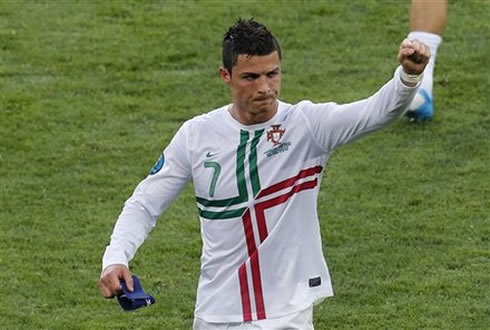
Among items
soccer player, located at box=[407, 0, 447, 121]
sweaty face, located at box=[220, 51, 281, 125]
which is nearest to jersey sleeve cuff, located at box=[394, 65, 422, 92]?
sweaty face, located at box=[220, 51, 281, 125]

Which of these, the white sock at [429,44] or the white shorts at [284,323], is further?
the white sock at [429,44]

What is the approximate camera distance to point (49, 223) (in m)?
11.3

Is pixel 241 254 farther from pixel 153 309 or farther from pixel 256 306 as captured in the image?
pixel 153 309

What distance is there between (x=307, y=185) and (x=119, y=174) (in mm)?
5470

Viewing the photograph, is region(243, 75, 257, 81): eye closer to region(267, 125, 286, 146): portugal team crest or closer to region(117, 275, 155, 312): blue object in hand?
region(267, 125, 286, 146): portugal team crest

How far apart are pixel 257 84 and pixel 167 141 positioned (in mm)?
6113

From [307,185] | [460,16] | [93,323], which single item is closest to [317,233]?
[307,185]

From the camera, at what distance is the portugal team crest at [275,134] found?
689 cm

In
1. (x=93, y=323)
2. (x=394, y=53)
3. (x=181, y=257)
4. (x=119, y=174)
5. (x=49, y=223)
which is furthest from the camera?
(x=394, y=53)

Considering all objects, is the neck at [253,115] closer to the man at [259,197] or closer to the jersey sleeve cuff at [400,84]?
the man at [259,197]

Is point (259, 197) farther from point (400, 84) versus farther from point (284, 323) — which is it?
point (400, 84)

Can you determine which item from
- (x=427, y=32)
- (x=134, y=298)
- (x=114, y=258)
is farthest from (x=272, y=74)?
(x=427, y=32)

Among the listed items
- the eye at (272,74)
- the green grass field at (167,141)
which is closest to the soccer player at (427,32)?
the green grass field at (167,141)

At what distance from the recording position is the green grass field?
32.6 ft
